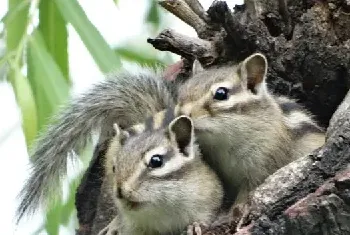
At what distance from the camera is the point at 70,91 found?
254 cm

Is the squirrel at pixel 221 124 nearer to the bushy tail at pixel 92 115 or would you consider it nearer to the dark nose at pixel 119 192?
the bushy tail at pixel 92 115

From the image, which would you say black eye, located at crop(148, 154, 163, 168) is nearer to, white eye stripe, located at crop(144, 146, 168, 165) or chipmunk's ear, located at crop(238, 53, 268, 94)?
white eye stripe, located at crop(144, 146, 168, 165)

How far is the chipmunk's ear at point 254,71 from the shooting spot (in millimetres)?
2332

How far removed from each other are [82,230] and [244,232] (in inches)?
31.5

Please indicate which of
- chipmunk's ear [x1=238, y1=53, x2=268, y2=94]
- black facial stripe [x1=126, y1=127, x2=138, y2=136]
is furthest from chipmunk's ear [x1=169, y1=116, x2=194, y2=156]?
chipmunk's ear [x1=238, y1=53, x2=268, y2=94]

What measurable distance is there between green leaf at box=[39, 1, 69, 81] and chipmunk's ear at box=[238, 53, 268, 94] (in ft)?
2.02

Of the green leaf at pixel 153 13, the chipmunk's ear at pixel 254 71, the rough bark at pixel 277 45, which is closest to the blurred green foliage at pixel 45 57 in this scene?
the rough bark at pixel 277 45

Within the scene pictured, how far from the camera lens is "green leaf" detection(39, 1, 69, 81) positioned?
2.66 meters

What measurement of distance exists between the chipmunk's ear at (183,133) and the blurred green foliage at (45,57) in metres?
0.39

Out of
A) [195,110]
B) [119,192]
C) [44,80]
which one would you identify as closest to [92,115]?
[44,80]

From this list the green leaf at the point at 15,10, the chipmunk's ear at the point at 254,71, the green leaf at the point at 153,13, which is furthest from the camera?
the green leaf at the point at 153,13

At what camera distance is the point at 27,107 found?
237 centimetres

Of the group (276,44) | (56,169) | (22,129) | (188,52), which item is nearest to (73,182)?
(56,169)

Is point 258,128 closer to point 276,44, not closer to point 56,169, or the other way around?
point 276,44
